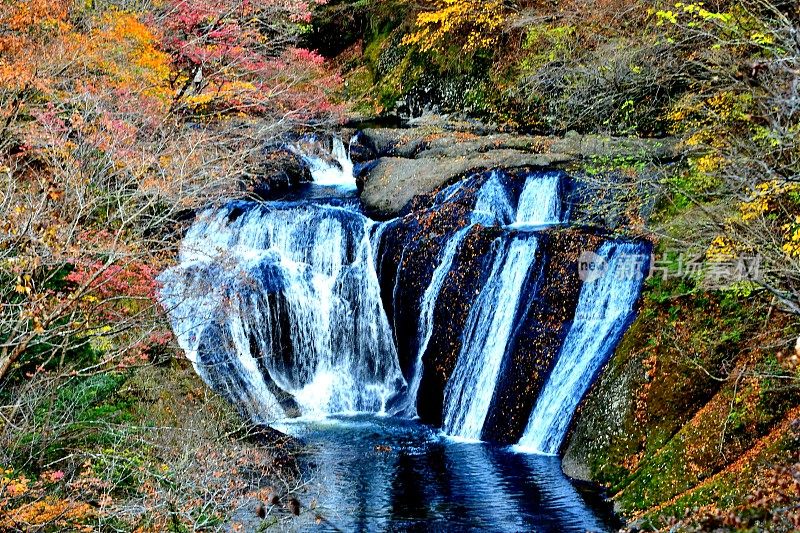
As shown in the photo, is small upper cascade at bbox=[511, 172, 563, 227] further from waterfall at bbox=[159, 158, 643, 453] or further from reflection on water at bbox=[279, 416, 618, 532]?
reflection on water at bbox=[279, 416, 618, 532]

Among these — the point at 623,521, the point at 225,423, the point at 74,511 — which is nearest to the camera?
the point at 74,511

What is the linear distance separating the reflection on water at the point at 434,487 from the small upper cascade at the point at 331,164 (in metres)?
7.98

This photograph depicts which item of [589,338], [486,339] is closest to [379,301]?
[486,339]

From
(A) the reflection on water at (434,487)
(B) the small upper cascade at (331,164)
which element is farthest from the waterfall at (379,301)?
(B) the small upper cascade at (331,164)

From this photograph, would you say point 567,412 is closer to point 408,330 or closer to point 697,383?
point 697,383

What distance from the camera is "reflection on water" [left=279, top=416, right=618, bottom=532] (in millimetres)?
9258

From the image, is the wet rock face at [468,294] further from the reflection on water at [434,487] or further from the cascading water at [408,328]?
the reflection on water at [434,487]

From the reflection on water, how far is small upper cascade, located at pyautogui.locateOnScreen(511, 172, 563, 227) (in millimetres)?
4566

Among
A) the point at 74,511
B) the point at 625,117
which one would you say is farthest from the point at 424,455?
the point at 625,117

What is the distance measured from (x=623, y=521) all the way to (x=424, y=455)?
3630 mm

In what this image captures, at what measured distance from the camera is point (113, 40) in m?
13.4

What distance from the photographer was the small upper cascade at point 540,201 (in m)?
14.5

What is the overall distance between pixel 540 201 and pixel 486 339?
10.2 feet

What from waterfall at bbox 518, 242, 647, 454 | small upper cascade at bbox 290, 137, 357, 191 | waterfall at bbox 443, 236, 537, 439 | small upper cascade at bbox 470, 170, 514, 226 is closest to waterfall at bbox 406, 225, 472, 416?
small upper cascade at bbox 470, 170, 514, 226
